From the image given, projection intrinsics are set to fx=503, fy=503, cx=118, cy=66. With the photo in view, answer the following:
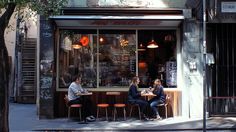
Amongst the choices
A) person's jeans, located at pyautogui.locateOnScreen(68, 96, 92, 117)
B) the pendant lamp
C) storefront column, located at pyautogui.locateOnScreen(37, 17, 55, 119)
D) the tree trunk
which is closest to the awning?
storefront column, located at pyautogui.locateOnScreen(37, 17, 55, 119)

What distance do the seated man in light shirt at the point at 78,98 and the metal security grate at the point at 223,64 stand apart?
4.19 metres

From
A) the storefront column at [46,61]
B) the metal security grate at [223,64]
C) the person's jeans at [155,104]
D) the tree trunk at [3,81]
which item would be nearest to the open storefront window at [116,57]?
the storefront column at [46,61]

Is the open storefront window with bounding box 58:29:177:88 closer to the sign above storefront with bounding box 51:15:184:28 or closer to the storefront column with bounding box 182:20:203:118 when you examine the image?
the sign above storefront with bounding box 51:15:184:28

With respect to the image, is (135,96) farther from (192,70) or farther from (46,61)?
(46,61)

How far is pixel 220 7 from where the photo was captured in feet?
51.3

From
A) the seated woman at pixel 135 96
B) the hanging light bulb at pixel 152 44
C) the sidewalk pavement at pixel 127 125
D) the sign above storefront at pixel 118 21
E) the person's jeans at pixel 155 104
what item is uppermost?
the sign above storefront at pixel 118 21

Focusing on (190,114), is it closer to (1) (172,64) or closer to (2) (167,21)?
(1) (172,64)

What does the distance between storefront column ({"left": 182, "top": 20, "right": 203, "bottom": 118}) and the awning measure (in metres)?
0.59

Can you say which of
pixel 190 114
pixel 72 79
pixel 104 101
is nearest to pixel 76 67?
pixel 72 79

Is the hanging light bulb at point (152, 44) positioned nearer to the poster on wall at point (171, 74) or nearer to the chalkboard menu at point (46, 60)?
the poster on wall at point (171, 74)

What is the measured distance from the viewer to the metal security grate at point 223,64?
56.6 feet

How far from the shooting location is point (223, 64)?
56.7 feet

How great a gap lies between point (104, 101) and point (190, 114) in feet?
9.87

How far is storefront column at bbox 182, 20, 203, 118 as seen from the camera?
56.1 feet
